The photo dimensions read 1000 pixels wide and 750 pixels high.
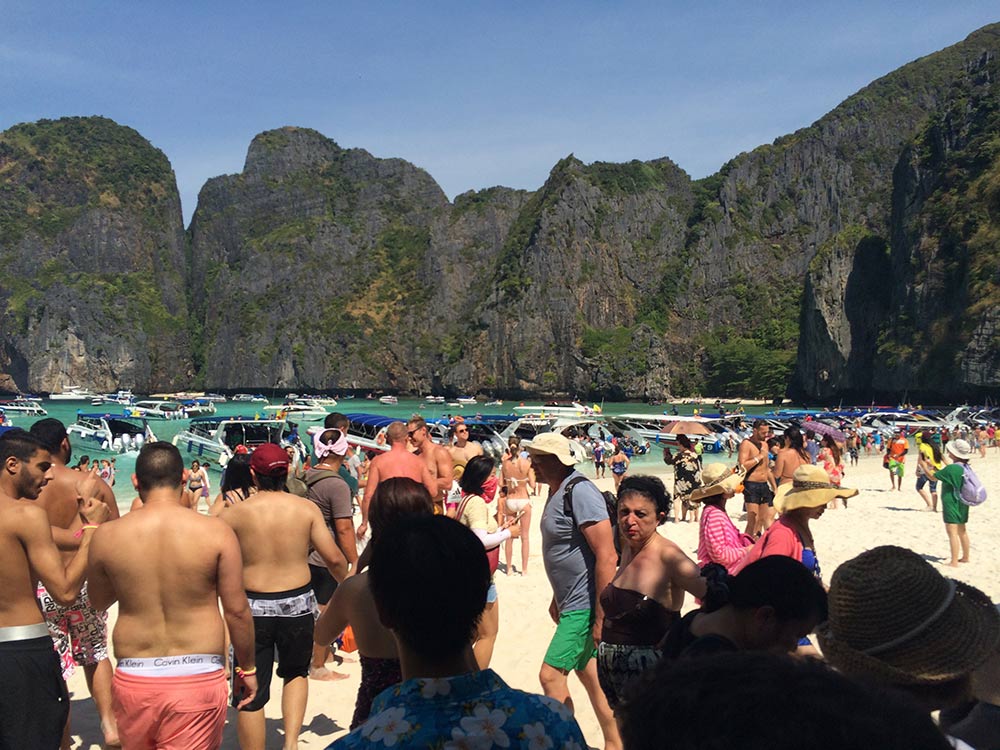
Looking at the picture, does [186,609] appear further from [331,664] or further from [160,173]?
[160,173]

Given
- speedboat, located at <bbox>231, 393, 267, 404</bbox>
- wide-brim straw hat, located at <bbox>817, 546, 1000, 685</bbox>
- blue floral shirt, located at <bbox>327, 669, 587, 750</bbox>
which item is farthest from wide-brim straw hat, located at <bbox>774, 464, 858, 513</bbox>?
speedboat, located at <bbox>231, 393, 267, 404</bbox>

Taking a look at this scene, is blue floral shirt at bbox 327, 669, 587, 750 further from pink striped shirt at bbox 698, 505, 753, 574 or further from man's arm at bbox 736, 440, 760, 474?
man's arm at bbox 736, 440, 760, 474

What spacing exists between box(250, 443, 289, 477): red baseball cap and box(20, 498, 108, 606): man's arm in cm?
102

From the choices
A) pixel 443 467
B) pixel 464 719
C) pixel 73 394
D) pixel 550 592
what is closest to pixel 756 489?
pixel 550 592

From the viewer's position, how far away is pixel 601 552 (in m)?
4.04

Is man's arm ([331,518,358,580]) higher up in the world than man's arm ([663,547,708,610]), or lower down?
lower down

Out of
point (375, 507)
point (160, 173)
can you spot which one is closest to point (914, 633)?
point (375, 507)

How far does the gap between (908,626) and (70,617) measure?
4.54 metres

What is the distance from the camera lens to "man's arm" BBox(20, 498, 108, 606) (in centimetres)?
332

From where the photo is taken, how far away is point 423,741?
5.54 ft

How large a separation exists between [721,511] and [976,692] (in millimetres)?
3002

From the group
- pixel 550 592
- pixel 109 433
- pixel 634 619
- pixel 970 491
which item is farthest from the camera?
pixel 109 433

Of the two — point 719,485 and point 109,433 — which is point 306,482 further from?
point 109,433

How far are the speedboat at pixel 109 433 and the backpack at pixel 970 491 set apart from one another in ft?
105
